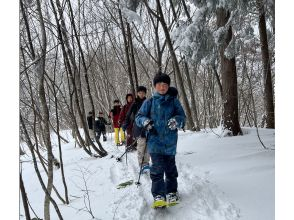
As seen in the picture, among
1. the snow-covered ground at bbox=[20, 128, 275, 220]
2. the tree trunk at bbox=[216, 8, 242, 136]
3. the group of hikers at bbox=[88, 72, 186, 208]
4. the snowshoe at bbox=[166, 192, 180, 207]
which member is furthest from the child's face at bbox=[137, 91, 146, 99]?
the snowshoe at bbox=[166, 192, 180, 207]

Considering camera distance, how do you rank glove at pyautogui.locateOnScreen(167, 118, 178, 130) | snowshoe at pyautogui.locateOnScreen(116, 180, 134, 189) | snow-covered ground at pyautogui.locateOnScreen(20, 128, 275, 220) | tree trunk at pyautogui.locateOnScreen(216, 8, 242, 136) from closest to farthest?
1. snow-covered ground at pyautogui.locateOnScreen(20, 128, 275, 220)
2. glove at pyautogui.locateOnScreen(167, 118, 178, 130)
3. snowshoe at pyautogui.locateOnScreen(116, 180, 134, 189)
4. tree trunk at pyautogui.locateOnScreen(216, 8, 242, 136)

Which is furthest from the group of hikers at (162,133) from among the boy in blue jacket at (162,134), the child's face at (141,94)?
the child's face at (141,94)

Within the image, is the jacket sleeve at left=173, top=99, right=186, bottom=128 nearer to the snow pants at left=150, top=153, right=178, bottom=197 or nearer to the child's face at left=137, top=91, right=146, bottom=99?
the snow pants at left=150, top=153, right=178, bottom=197

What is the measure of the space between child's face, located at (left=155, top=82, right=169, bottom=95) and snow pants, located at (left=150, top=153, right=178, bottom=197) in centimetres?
82

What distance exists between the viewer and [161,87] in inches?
148

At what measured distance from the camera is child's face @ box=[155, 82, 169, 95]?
3746 mm

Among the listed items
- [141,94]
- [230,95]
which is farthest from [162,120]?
[230,95]

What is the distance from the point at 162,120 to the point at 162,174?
0.71 metres

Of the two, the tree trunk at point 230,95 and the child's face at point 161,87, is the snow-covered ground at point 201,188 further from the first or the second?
the child's face at point 161,87

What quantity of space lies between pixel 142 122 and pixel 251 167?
176 cm

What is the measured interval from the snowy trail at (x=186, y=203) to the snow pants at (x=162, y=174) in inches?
9.3
